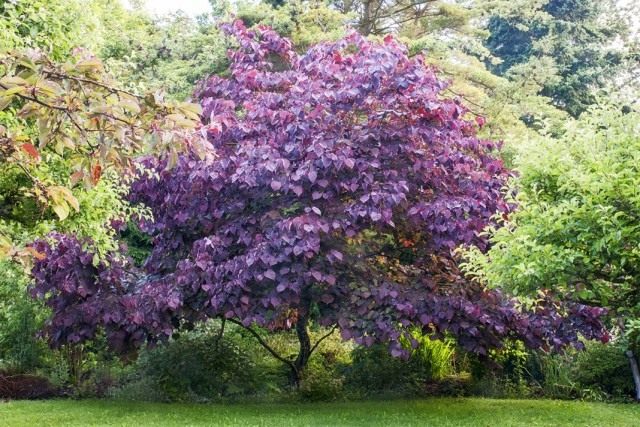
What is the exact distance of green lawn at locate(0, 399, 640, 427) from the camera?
686 centimetres

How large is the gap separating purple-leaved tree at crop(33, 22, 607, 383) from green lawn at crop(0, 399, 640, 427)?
0.83 m

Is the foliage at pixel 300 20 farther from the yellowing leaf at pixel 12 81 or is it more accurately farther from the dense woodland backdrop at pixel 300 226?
the yellowing leaf at pixel 12 81

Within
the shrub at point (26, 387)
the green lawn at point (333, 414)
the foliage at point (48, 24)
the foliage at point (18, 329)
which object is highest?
the foliage at point (48, 24)

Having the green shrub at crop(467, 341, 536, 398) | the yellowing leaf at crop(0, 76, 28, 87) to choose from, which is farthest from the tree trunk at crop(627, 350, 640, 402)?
the yellowing leaf at crop(0, 76, 28, 87)

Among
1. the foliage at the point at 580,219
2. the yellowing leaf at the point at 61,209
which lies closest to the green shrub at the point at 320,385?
the foliage at the point at 580,219

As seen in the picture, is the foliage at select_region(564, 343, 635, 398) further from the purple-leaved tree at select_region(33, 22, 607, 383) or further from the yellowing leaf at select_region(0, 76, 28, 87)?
the yellowing leaf at select_region(0, 76, 28, 87)

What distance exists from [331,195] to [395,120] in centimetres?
104

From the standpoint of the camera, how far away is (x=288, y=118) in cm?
669

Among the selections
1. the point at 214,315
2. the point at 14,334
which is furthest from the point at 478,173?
the point at 14,334

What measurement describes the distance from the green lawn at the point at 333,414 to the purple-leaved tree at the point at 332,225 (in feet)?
2.71

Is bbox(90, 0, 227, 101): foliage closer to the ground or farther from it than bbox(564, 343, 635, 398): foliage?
farther from it

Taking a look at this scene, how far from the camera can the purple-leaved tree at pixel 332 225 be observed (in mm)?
6414

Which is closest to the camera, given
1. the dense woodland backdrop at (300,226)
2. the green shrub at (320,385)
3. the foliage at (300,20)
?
the dense woodland backdrop at (300,226)

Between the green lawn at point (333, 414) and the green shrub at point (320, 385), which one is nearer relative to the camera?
the green lawn at point (333, 414)
